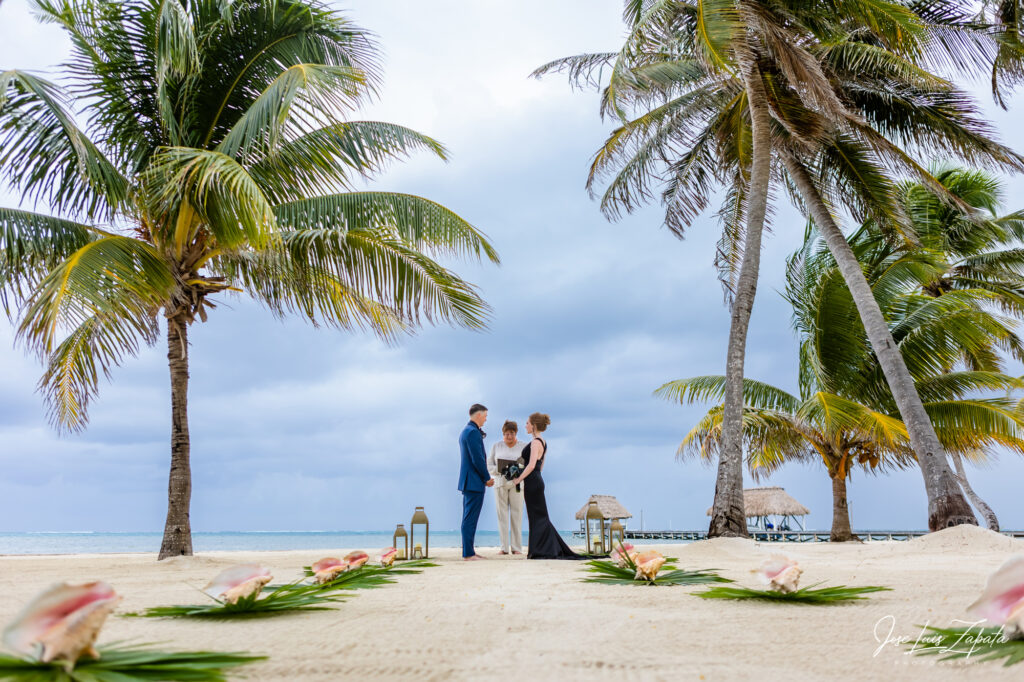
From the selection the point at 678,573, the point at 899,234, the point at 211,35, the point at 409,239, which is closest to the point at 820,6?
the point at 899,234

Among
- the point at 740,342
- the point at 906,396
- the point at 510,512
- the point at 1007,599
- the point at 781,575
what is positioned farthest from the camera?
the point at 740,342

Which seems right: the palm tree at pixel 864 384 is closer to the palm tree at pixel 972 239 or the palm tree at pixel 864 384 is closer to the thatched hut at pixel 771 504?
the palm tree at pixel 972 239

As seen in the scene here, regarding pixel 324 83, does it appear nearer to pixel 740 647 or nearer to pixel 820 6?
pixel 740 647

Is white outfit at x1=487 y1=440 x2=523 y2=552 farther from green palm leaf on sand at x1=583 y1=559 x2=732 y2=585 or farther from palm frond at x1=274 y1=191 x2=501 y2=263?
green palm leaf on sand at x1=583 y1=559 x2=732 y2=585

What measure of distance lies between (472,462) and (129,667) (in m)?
6.07

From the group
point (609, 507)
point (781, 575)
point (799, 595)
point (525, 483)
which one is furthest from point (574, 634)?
point (609, 507)

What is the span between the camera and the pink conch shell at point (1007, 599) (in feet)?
5.94

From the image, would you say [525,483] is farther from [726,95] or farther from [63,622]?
[726,95]

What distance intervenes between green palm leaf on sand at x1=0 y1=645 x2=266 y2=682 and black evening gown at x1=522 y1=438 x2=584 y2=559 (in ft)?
19.3

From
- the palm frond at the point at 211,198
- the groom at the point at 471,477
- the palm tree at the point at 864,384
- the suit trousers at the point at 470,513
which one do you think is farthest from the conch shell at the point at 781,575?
the palm tree at the point at 864,384

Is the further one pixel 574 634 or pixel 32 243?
pixel 32 243

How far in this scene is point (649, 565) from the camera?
3791 millimetres

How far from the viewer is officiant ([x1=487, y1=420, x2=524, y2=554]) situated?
342 inches

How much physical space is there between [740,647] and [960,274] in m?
19.7
